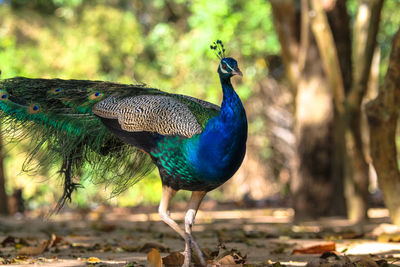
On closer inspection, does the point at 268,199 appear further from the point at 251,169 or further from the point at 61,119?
the point at 61,119

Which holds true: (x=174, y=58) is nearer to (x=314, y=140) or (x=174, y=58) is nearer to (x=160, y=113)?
(x=314, y=140)

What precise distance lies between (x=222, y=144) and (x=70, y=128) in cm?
153

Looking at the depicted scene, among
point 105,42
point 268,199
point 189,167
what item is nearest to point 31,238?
point 189,167

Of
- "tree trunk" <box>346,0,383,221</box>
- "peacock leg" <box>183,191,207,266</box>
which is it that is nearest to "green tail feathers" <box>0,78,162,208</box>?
"peacock leg" <box>183,191,207,266</box>

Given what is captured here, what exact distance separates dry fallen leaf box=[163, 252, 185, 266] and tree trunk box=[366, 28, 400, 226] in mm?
2857

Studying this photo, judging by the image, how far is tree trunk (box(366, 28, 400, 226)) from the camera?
601 cm

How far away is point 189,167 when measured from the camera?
416cm

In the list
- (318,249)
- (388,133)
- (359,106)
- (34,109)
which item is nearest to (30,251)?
(34,109)

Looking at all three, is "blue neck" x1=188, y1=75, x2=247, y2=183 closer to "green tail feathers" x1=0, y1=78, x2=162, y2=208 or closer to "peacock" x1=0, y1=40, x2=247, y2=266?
"peacock" x1=0, y1=40, x2=247, y2=266

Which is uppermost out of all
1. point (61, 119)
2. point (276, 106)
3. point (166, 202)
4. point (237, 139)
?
point (276, 106)

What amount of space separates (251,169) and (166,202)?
38.7 feet

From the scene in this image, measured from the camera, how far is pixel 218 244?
474 centimetres

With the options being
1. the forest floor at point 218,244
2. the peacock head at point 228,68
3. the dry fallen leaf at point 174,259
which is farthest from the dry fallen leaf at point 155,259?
the peacock head at point 228,68

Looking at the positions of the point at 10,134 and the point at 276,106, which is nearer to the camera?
the point at 10,134
